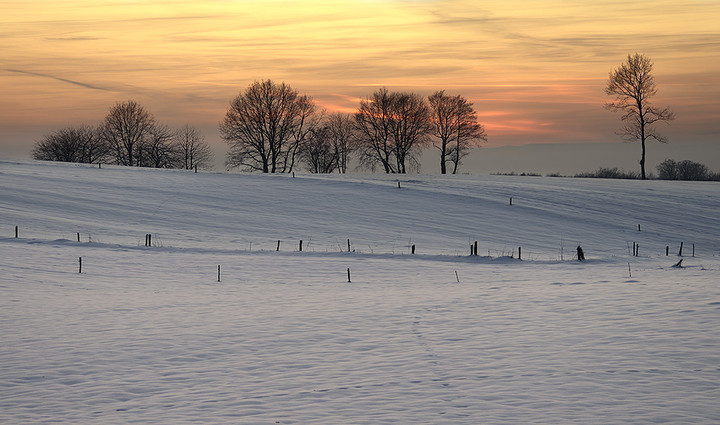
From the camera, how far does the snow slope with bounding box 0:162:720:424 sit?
11.4 m

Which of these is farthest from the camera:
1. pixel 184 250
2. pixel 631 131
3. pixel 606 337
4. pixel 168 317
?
pixel 631 131

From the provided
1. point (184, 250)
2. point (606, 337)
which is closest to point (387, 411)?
point (606, 337)

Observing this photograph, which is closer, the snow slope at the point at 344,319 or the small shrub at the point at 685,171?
the snow slope at the point at 344,319

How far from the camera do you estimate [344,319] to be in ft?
62.1

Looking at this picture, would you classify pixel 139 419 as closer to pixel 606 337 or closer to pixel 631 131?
pixel 606 337

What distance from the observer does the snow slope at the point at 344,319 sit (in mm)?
11414

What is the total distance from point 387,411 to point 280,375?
3166mm

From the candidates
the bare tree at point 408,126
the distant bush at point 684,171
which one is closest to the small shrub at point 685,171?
the distant bush at point 684,171

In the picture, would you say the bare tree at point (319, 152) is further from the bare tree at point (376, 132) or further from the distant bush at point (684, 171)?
the distant bush at point (684, 171)

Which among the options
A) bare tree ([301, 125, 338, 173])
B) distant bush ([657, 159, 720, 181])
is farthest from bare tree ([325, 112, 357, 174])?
distant bush ([657, 159, 720, 181])

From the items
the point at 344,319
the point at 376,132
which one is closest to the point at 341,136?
the point at 376,132

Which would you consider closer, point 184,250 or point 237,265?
point 237,265

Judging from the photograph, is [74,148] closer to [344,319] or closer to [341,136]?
[341,136]

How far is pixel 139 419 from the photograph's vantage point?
10.6 m
